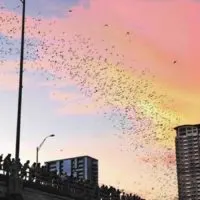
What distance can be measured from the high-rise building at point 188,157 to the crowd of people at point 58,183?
370ft

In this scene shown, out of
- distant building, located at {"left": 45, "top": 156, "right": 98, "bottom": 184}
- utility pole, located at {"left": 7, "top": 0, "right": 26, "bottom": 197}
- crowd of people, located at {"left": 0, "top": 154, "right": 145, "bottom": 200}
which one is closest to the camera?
utility pole, located at {"left": 7, "top": 0, "right": 26, "bottom": 197}

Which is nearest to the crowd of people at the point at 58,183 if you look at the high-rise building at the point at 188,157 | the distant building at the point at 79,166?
the distant building at the point at 79,166

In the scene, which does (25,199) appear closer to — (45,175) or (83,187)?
(45,175)

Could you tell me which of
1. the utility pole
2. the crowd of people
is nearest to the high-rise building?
the crowd of people

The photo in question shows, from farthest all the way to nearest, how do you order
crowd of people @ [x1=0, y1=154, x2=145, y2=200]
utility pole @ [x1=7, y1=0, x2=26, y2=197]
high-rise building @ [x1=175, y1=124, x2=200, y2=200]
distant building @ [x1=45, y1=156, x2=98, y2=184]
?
high-rise building @ [x1=175, y1=124, x2=200, y2=200]
distant building @ [x1=45, y1=156, x2=98, y2=184]
crowd of people @ [x1=0, y1=154, x2=145, y2=200]
utility pole @ [x1=7, y1=0, x2=26, y2=197]

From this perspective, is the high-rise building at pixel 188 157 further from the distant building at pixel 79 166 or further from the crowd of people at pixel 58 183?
the crowd of people at pixel 58 183

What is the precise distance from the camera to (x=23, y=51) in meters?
30.1

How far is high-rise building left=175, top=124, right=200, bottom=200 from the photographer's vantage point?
16250cm

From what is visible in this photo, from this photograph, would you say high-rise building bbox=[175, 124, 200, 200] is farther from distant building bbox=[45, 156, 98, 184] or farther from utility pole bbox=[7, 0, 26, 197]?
utility pole bbox=[7, 0, 26, 197]

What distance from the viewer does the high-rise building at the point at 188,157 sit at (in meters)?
162

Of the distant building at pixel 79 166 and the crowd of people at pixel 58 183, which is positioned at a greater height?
the distant building at pixel 79 166

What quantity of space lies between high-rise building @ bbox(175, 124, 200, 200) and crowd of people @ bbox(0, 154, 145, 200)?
11281cm

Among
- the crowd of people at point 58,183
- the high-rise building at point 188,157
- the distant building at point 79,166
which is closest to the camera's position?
the crowd of people at point 58,183

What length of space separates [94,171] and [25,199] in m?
101
